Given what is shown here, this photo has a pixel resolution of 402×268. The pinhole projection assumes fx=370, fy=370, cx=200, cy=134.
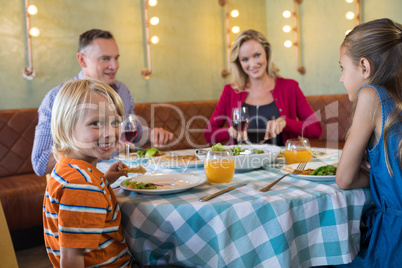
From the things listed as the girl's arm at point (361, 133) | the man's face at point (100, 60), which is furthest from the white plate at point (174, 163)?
the man's face at point (100, 60)

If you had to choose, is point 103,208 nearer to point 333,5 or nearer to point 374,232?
point 374,232

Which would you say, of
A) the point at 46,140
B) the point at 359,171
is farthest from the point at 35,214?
the point at 359,171

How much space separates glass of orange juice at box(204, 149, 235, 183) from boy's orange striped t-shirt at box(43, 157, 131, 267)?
1.21ft

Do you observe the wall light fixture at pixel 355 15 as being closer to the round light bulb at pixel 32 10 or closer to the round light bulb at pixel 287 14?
the round light bulb at pixel 287 14

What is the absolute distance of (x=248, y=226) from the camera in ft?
3.52

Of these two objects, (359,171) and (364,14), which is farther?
(364,14)

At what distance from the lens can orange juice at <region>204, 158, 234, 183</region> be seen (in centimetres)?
135

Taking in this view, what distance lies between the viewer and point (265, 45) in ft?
9.97

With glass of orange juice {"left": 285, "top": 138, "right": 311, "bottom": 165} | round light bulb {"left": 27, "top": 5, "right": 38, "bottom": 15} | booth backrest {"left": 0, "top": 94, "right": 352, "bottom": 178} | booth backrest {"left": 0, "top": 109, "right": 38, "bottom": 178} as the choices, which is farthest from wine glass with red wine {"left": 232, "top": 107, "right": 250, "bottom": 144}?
round light bulb {"left": 27, "top": 5, "right": 38, "bottom": 15}

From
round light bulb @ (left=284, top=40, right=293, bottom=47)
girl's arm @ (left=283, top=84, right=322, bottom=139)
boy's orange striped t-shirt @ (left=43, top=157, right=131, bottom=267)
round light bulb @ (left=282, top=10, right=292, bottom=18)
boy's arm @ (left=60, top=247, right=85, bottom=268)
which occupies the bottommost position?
boy's arm @ (left=60, top=247, right=85, bottom=268)

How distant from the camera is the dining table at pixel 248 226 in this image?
1.07m

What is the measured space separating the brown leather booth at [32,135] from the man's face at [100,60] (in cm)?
98

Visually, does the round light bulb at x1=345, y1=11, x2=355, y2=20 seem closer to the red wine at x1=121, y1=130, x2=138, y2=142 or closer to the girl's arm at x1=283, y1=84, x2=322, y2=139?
the girl's arm at x1=283, y1=84, x2=322, y2=139

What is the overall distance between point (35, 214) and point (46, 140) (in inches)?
42.0
